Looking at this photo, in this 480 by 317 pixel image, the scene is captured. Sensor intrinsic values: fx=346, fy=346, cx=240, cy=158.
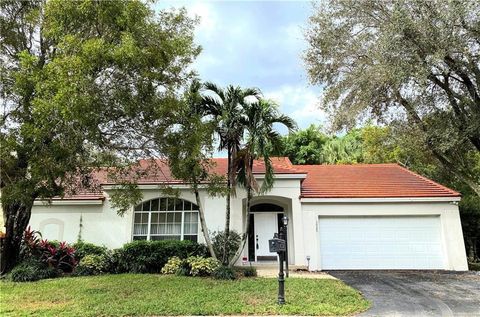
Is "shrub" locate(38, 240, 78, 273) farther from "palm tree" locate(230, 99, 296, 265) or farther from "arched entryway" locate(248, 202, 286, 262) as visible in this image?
"arched entryway" locate(248, 202, 286, 262)

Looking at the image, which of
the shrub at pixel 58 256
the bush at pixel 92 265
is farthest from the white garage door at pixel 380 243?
the shrub at pixel 58 256

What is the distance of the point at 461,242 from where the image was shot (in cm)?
1514

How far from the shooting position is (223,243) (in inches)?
564

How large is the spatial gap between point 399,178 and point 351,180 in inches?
98.9

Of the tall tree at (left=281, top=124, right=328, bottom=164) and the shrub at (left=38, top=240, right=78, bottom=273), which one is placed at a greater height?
the tall tree at (left=281, top=124, right=328, bottom=164)

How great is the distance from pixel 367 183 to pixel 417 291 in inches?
298

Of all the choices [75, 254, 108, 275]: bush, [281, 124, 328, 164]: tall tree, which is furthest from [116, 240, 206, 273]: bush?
[281, 124, 328, 164]: tall tree

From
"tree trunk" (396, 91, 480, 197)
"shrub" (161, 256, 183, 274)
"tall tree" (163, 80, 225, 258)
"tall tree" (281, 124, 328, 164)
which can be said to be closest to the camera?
"tall tree" (163, 80, 225, 258)

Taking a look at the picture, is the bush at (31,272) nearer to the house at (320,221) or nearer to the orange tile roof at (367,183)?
the house at (320,221)

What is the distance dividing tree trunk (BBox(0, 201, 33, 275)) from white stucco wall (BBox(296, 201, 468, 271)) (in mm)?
10999

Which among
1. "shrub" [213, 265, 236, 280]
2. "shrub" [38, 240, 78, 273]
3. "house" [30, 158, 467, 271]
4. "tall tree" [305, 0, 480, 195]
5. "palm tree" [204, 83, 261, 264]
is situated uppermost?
"tall tree" [305, 0, 480, 195]

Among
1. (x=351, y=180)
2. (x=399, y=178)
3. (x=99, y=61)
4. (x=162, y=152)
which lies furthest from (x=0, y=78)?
(x=399, y=178)

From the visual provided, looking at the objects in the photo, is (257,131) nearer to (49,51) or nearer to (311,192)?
(311,192)

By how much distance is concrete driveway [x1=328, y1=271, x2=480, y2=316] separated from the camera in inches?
319
